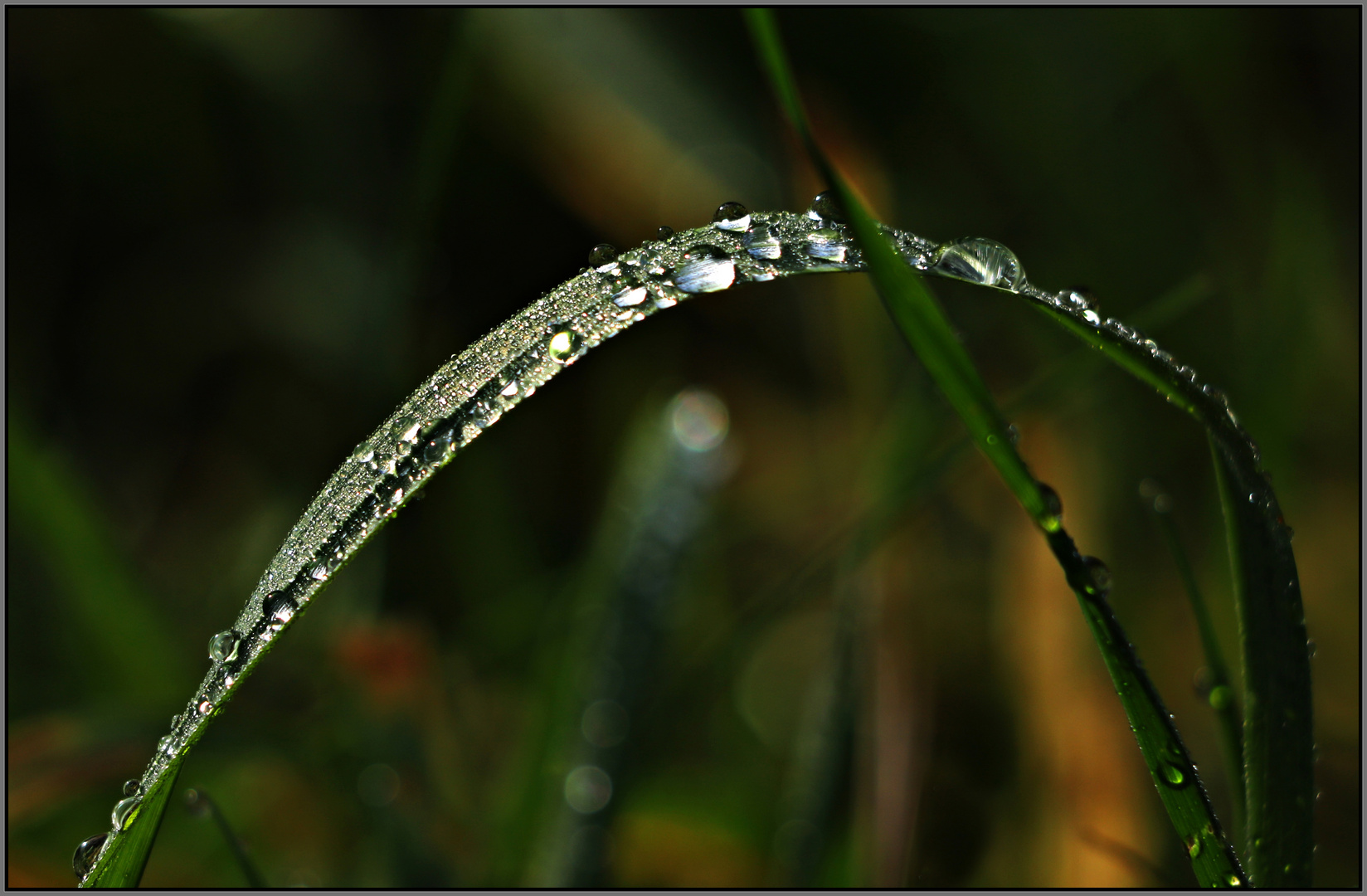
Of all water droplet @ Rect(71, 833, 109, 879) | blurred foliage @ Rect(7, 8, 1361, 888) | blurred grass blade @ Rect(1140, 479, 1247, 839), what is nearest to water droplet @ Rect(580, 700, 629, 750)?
blurred foliage @ Rect(7, 8, 1361, 888)

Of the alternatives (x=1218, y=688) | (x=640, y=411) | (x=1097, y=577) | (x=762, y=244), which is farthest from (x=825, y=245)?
(x=640, y=411)

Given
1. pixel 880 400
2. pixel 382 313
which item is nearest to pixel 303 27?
pixel 382 313

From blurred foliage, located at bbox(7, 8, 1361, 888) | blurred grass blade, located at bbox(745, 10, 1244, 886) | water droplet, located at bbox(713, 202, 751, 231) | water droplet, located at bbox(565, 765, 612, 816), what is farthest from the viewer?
blurred foliage, located at bbox(7, 8, 1361, 888)

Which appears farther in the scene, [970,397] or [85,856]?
[85,856]

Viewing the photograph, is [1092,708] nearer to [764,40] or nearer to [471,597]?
[471,597]

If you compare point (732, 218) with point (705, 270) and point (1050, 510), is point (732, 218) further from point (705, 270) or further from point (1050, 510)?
point (1050, 510)

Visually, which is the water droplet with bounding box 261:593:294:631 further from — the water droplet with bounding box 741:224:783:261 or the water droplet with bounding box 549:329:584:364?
the water droplet with bounding box 741:224:783:261
